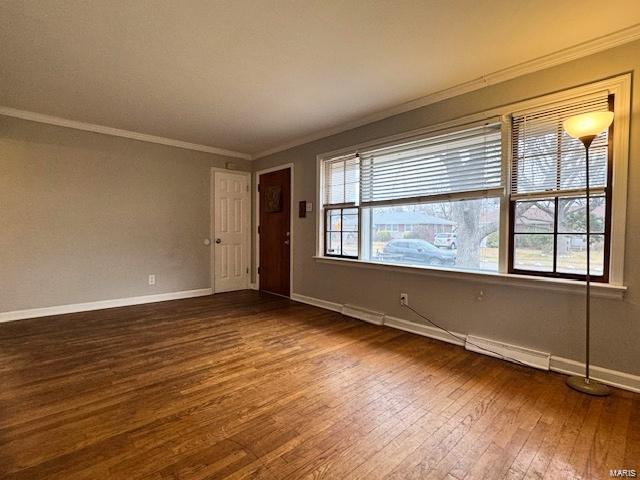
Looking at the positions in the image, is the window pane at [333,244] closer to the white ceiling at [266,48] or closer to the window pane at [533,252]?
the white ceiling at [266,48]

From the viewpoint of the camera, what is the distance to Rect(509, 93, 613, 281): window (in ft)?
7.41

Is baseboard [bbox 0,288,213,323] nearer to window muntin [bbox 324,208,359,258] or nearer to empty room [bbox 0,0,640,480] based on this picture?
empty room [bbox 0,0,640,480]

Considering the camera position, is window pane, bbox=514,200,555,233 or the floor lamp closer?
the floor lamp

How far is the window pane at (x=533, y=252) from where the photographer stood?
8.16ft

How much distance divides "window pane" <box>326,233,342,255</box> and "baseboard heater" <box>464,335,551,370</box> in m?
1.96

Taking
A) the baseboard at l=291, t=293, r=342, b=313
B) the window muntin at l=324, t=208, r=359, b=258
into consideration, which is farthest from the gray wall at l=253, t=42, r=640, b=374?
the window muntin at l=324, t=208, r=359, b=258

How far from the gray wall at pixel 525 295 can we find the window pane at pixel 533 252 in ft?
0.68

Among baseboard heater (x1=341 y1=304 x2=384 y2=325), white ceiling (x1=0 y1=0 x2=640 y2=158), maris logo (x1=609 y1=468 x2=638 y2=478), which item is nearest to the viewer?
maris logo (x1=609 y1=468 x2=638 y2=478)

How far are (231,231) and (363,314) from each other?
2.87 m

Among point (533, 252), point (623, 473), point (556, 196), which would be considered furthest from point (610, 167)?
point (623, 473)

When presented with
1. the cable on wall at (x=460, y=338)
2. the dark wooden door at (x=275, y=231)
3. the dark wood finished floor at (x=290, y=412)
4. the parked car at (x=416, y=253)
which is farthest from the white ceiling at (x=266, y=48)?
the dark wood finished floor at (x=290, y=412)

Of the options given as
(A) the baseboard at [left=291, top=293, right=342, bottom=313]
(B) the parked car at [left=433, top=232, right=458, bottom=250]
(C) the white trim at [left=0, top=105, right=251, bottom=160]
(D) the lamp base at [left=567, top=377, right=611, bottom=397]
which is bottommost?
(D) the lamp base at [left=567, top=377, right=611, bottom=397]

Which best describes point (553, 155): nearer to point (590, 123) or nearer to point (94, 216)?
point (590, 123)

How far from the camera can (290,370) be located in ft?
7.97
